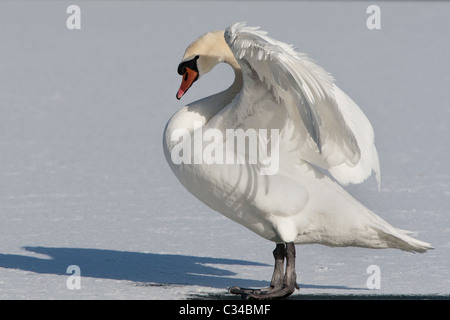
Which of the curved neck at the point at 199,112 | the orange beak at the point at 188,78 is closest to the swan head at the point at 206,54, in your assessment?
the orange beak at the point at 188,78

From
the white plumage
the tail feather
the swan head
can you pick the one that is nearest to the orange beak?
the swan head

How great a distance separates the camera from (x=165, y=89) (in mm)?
13344

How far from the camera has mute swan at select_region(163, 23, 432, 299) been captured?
580 cm

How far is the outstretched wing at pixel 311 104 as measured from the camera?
5.25m

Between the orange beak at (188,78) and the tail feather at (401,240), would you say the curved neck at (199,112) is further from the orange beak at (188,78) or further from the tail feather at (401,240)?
the tail feather at (401,240)

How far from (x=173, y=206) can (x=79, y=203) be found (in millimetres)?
815

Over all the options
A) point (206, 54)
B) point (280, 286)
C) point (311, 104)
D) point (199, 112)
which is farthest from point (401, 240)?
point (206, 54)

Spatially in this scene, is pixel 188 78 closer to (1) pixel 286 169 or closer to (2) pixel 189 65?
(2) pixel 189 65

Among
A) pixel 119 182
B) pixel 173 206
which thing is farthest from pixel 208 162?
pixel 119 182

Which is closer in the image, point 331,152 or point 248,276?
point 331,152

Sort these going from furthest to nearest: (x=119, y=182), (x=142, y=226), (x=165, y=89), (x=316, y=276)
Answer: (x=165, y=89) < (x=119, y=182) < (x=142, y=226) < (x=316, y=276)

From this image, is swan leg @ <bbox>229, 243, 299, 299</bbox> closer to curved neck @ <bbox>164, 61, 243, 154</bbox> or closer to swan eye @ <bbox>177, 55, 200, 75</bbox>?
curved neck @ <bbox>164, 61, 243, 154</bbox>

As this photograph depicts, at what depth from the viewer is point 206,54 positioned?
634 cm

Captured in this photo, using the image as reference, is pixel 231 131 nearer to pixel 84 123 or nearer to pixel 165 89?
pixel 84 123
